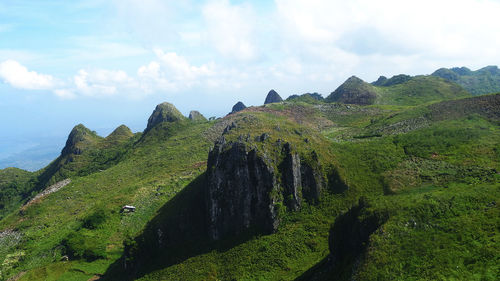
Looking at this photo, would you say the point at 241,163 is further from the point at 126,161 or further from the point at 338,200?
the point at 126,161

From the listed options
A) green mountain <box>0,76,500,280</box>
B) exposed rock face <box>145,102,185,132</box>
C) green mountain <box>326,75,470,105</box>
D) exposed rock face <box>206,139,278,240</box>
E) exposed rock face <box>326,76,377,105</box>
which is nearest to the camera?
green mountain <box>0,76,500,280</box>

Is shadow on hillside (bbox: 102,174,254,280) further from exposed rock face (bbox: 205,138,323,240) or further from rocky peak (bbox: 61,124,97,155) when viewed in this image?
rocky peak (bbox: 61,124,97,155)

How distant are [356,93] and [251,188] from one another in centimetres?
13028

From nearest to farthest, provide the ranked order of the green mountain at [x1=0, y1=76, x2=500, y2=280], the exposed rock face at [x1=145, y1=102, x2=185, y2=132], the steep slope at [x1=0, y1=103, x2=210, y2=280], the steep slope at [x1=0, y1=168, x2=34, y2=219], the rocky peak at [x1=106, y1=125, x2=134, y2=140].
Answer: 1. the green mountain at [x1=0, y1=76, x2=500, y2=280]
2. the steep slope at [x1=0, y1=103, x2=210, y2=280]
3. the steep slope at [x1=0, y1=168, x2=34, y2=219]
4. the exposed rock face at [x1=145, y1=102, x2=185, y2=132]
5. the rocky peak at [x1=106, y1=125, x2=134, y2=140]

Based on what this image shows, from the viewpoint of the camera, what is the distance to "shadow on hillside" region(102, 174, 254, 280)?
147 feet

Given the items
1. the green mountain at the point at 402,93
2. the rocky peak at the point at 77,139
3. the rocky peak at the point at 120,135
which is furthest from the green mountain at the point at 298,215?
the green mountain at the point at 402,93

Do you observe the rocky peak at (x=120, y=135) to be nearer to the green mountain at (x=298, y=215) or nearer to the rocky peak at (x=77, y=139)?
the rocky peak at (x=77, y=139)

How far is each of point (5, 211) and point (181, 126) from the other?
74.2m

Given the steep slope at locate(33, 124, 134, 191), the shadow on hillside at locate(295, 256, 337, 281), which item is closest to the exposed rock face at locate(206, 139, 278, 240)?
A: the shadow on hillside at locate(295, 256, 337, 281)

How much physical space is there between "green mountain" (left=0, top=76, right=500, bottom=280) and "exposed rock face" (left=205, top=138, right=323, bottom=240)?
183 millimetres

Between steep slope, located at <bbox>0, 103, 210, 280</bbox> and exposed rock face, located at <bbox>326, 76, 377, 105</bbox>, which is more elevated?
exposed rock face, located at <bbox>326, 76, 377, 105</bbox>

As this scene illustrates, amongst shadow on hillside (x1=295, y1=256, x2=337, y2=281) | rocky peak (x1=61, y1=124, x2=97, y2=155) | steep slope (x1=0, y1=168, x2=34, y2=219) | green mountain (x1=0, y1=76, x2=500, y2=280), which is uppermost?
rocky peak (x1=61, y1=124, x2=97, y2=155)

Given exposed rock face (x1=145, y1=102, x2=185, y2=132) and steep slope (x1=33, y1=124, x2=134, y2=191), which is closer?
steep slope (x1=33, y1=124, x2=134, y2=191)

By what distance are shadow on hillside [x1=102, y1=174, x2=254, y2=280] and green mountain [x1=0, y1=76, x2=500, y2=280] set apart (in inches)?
7.9
